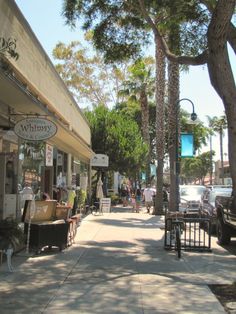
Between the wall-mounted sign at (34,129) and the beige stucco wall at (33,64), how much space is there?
1.43 meters

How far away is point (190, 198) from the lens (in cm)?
2630

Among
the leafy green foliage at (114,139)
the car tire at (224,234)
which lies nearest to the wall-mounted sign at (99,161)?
the leafy green foliage at (114,139)

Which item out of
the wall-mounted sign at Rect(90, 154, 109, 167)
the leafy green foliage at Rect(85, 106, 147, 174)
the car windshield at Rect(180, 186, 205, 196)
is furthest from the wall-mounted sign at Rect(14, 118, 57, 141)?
the leafy green foliage at Rect(85, 106, 147, 174)

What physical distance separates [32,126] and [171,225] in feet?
14.3

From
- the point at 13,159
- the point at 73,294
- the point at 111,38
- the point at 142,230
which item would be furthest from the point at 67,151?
the point at 73,294

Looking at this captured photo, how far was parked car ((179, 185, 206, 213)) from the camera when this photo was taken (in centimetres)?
2500

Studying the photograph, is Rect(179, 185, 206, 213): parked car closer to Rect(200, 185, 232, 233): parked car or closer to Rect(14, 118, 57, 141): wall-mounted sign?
Rect(200, 185, 232, 233): parked car

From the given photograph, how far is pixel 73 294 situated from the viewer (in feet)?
25.7

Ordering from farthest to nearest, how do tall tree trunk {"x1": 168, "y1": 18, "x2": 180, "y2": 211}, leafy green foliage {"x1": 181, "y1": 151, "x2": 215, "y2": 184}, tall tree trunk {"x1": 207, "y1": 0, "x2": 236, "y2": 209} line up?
leafy green foliage {"x1": 181, "y1": 151, "x2": 215, "y2": 184} → tall tree trunk {"x1": 168, "y1": 18, "x2": 180, "y2": 211} → tall tree trunk {"x1": 207, "y1": 0, "x2": 236, "y2": 209}

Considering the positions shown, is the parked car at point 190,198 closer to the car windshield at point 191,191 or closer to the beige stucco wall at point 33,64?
the car windshield at point 191,191

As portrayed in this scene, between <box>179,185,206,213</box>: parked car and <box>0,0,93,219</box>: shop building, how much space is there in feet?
25.9

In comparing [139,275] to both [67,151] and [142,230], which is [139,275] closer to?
[142,230]

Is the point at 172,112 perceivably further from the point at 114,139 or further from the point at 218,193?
the point at 114,139

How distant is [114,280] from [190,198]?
17.8 m
